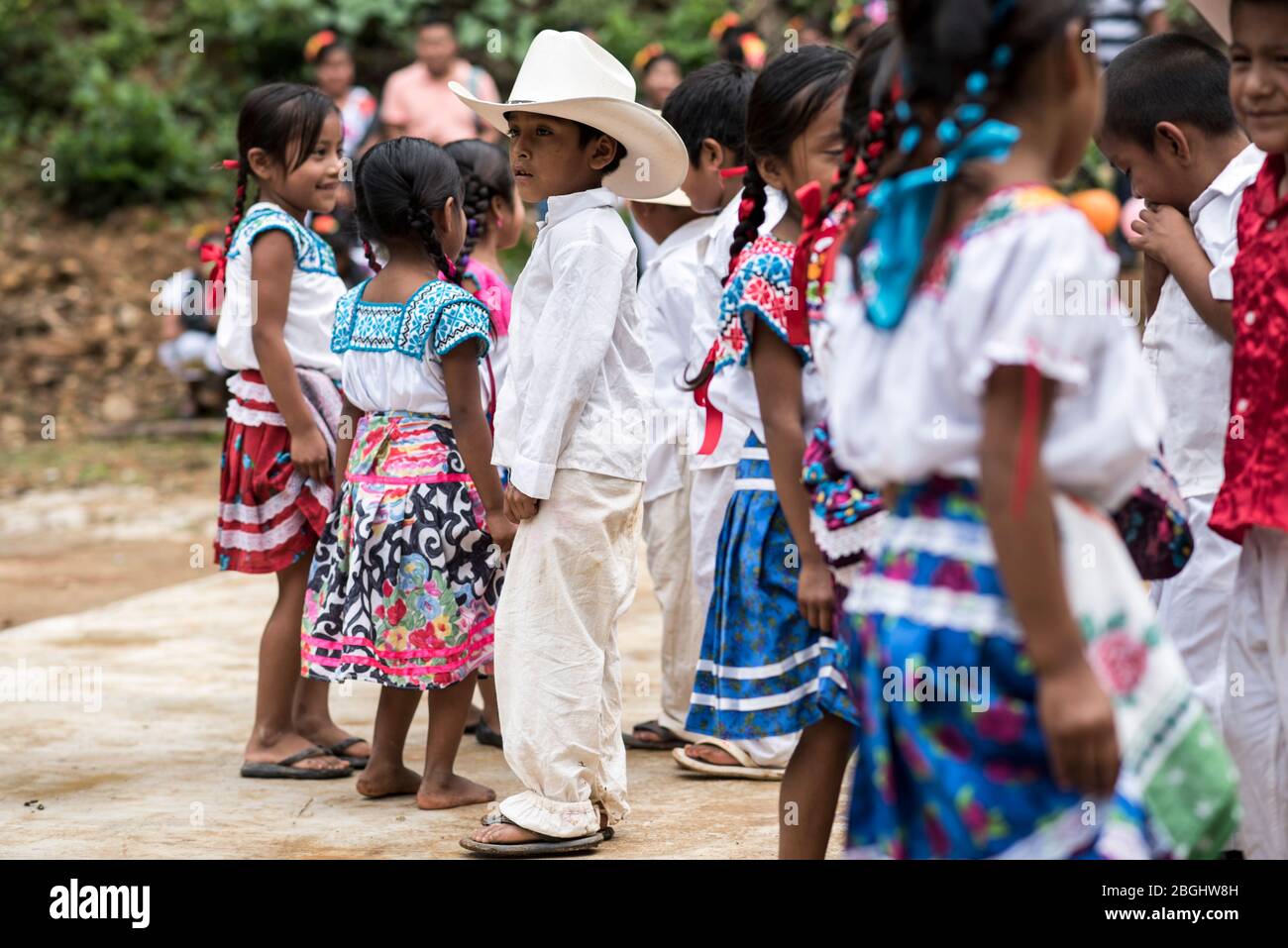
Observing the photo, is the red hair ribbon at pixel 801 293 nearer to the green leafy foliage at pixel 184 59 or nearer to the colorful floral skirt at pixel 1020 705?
the colorful floral skirt at pixel 1020 705

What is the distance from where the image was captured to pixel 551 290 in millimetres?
3914

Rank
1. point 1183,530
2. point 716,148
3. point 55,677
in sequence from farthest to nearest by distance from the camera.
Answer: point 55,677
point 716,148
point 1183,530

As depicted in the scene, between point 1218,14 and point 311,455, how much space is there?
2.88 metres

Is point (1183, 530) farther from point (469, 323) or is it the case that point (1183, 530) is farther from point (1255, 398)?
point (469, 323)

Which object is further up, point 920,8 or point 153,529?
point 920,8

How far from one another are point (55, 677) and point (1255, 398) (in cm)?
431

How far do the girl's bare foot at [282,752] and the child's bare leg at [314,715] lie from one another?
0.19 meters

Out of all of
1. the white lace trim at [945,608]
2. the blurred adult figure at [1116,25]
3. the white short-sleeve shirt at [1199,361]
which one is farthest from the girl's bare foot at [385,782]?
the blurred adult figure at [1116,25]

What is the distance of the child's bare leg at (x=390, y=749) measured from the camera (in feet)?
14.8

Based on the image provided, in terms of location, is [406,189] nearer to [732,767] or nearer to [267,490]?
[267,490]

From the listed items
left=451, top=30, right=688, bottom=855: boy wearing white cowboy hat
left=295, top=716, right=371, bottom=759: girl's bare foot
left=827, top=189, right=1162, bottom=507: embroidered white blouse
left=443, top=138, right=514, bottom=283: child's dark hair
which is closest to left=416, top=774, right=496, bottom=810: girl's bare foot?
left=451, top=30, right=688, bottom=855: boy wearing white cowboy hat
